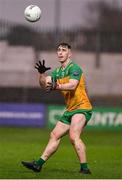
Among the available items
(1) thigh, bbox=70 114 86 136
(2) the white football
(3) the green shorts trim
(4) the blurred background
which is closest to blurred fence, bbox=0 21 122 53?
(4) the blurred background

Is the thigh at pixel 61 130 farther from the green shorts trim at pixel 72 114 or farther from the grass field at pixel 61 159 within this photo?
the grass field at pixel 61 159

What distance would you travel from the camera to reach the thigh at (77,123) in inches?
555

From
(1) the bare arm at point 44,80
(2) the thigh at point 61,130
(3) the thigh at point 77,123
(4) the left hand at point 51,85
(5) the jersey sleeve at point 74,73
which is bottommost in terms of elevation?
(2) the thigh at point 61,130

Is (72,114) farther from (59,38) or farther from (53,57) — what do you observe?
(53,57)

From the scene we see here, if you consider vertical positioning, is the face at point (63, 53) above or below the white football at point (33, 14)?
below

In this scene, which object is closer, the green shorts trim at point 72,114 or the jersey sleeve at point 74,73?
the jersey sleeve at point 74,73

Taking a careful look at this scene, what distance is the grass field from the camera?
14.0m

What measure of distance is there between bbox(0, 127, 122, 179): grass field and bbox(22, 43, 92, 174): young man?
39 centimetres

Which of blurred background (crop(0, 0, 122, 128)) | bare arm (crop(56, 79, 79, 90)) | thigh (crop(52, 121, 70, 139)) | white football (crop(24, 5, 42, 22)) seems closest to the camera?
bare arm (crop(56, 79, 79, 90))

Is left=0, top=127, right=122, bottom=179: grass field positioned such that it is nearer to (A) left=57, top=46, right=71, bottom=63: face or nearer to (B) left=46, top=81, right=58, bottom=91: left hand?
(B) left=46, top=81, right=58, bottom=91: left hand

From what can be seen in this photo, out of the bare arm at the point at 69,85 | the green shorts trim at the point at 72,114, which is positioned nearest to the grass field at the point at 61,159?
the green shorts trim at the point at 72,114

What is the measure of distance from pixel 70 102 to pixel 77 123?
1.42ft

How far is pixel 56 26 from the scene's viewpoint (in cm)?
4119

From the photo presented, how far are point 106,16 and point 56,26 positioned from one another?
106 ft
